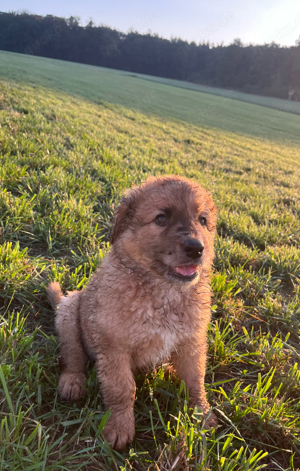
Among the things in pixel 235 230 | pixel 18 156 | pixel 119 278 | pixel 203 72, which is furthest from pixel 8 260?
pixel 203 72

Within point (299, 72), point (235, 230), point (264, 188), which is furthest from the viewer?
point (299, 72)

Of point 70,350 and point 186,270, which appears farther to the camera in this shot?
point 70,350

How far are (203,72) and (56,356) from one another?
255 feet

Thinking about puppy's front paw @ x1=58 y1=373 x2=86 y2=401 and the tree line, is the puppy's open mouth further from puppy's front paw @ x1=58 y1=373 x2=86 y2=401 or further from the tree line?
the tree line

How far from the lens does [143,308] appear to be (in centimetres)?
194

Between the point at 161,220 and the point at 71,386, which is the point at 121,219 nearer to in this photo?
the point at 161,220

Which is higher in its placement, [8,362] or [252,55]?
[252,55]

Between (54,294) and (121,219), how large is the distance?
0.88 meters

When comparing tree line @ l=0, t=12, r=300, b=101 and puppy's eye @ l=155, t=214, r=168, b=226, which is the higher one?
tree line @ l=0, t=12, r=300, b=101

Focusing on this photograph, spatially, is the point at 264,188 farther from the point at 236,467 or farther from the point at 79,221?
the point at 236,467

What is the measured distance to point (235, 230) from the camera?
182 inches

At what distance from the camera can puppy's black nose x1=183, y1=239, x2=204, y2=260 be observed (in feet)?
6.28

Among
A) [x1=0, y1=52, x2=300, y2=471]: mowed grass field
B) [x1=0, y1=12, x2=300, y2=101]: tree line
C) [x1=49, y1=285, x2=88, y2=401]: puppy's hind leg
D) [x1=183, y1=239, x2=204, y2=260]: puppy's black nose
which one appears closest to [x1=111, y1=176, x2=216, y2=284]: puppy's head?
[x1=183, y1=239, x2=204, y2=260]: puppy's black nose

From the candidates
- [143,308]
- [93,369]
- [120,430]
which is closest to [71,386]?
[93,369]
